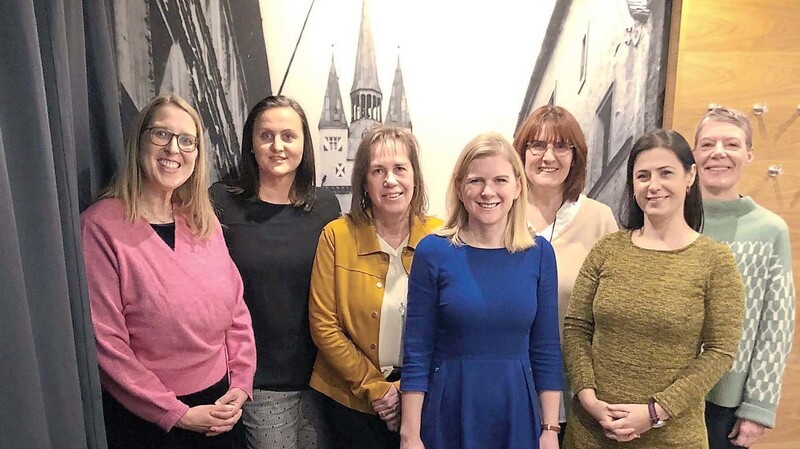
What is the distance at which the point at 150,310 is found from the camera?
4.50ft

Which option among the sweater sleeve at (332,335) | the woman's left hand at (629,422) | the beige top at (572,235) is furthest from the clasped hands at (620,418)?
the sweater sleeve at (332,335)

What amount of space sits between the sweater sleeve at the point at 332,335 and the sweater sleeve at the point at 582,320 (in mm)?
479

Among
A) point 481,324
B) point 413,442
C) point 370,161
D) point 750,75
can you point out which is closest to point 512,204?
point 481,324

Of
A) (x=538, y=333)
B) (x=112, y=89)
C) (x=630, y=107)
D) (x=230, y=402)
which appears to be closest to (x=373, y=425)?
(x=230, y=402)

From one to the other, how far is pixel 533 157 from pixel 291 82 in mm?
874

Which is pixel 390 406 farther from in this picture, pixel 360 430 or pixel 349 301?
pixel 349 301

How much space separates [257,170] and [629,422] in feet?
3.94

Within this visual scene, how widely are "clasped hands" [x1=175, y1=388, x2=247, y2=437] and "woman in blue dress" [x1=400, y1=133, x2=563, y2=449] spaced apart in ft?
1.46

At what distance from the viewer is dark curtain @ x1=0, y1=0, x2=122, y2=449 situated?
0.96 metres

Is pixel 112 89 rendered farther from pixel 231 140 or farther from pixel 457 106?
pixel 457 106

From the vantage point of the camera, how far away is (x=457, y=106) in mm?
2125

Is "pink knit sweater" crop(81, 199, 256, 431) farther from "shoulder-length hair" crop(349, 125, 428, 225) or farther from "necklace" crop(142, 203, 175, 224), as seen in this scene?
"shoulder-length hair" crop(349, 125, 428, 225)

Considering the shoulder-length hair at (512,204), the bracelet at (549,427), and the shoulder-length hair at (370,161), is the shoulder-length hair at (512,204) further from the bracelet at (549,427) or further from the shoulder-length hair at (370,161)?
the bracelet at (549,427)

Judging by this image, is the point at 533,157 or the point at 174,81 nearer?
the point at 533,157
